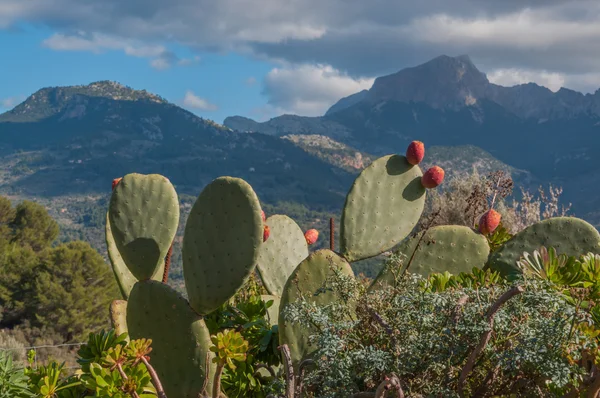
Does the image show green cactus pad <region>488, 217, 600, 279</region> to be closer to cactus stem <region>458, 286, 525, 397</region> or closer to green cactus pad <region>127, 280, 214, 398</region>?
green cactus pad <region>127, 280, 214, 398</region>

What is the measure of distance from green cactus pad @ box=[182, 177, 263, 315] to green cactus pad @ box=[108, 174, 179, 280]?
8.0 inches

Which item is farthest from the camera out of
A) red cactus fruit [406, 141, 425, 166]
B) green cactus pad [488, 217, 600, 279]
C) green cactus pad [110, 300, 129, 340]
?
red cactus fruit [406, 141, 425, 166]

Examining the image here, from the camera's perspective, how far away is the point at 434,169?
307 centimetres

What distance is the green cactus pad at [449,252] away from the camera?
2924mm

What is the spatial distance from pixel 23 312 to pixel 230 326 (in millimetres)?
22320

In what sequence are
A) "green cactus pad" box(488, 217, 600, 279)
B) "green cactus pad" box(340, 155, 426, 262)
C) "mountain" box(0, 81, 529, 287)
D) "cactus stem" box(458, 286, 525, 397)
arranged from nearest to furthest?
"cactus stem" box(458, 286, 525, 397)
"green cactus pad" box(488, 217, 600, 279)
"green cactus pad" box(340, 155, 426, 262)
"mountain" box(0, 81, 529, 287)

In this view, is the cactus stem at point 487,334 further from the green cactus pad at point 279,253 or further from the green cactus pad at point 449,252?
the green cactus pad at point 279,253

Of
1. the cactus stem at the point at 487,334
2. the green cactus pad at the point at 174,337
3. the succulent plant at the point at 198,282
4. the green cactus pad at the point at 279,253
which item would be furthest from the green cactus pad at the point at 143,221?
the cactus stem at the point at 487,334

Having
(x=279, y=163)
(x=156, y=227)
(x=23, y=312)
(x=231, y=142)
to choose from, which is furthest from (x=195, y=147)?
(x=156, y=227)

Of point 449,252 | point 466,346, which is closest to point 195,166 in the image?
point 449,252

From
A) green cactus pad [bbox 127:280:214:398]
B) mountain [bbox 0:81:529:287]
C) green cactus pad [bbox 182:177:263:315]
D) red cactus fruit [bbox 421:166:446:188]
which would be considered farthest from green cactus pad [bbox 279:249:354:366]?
mountain [bbox 0:81:529:287]

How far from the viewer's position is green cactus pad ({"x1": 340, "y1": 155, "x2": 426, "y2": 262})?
305 cm

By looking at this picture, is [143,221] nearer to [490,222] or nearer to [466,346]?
[490,222]

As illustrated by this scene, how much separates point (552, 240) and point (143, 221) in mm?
1746
